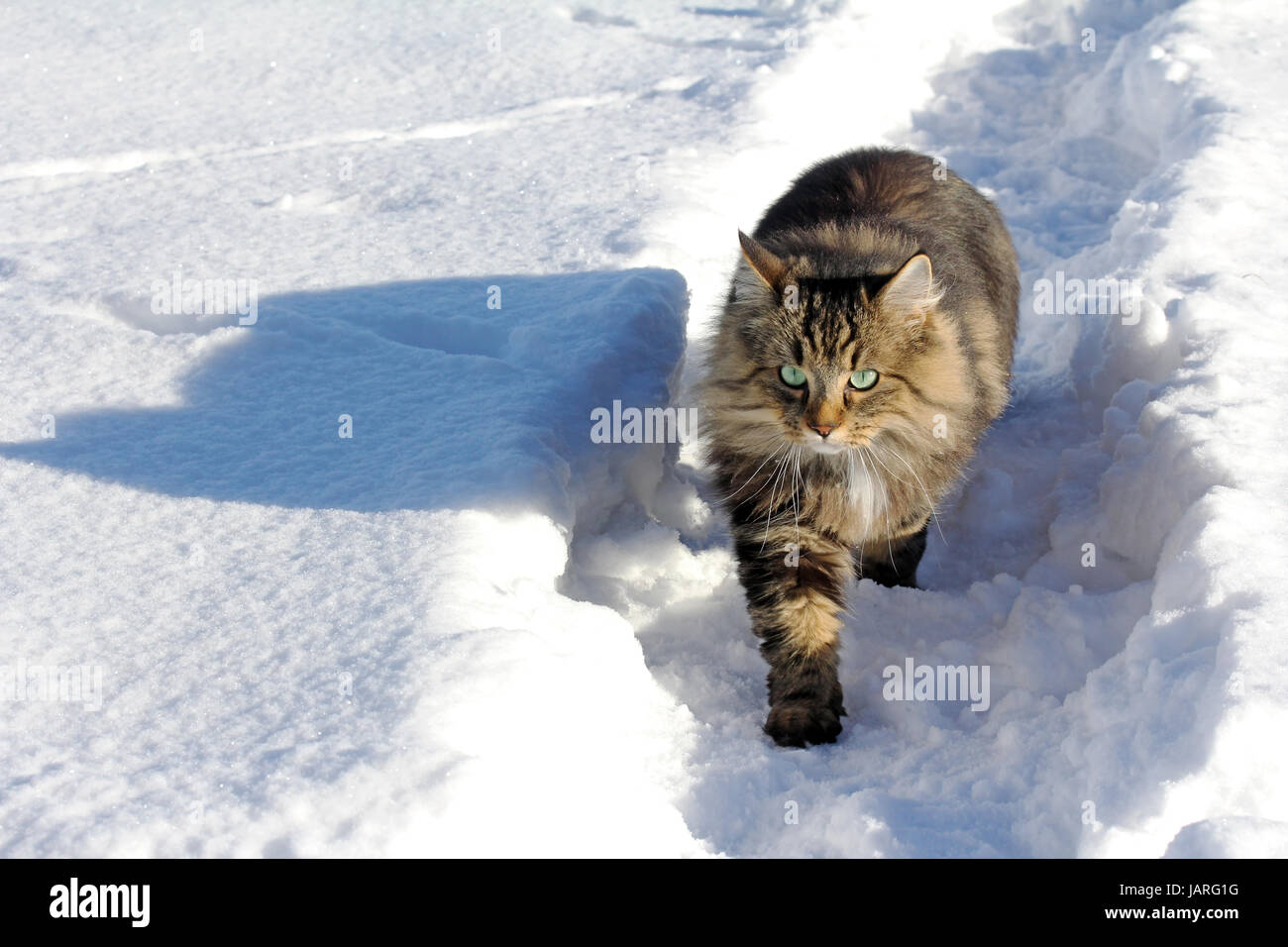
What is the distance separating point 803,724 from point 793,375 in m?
0.94

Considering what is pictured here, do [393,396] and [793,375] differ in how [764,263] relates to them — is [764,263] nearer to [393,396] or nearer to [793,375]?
[793,375]

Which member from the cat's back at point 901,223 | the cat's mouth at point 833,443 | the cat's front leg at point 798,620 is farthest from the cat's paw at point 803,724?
the cat's back at point 901,223

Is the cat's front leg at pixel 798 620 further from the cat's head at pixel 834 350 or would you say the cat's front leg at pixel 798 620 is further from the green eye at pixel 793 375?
the green eye at pixel 793 375

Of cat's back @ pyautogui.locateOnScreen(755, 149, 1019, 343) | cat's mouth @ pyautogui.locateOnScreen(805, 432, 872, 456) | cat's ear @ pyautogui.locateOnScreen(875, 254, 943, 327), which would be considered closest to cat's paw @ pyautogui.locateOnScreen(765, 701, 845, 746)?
cat's mouth @ pyautogui.locateOnScreen(805, 432, 872, 456)

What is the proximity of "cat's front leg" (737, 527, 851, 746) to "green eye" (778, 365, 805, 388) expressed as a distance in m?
0.45

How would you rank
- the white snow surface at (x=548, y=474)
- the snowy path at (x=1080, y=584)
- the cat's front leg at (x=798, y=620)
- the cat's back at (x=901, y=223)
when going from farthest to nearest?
1. the cat's back at (x=901, y=223)
2. the cat's front leg at (x=798, y=620)
3. the snowy path at (x=1080, y=584)
4. the white snow surface at (x=548, y=474)

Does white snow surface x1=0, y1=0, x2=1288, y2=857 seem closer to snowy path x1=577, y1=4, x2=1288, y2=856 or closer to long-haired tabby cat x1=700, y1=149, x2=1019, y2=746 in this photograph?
snowy path x1=577, y1=4, x2=1288, y2=856

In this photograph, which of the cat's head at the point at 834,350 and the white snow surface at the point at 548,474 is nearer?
the white snow surface at the point at 548,474

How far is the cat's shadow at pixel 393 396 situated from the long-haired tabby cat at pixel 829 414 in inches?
23.0

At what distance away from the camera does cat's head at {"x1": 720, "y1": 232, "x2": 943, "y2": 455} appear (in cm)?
295

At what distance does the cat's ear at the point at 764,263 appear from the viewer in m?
2.95

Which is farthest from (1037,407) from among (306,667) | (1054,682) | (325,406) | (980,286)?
(306,667)

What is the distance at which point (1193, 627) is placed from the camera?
2.67 meters
